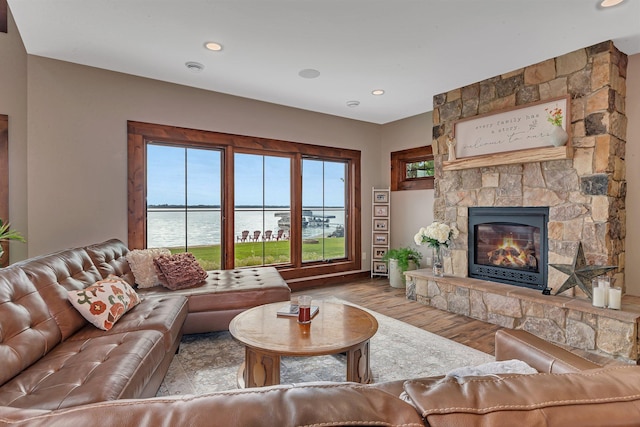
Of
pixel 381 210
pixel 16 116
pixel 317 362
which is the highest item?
pixel 16 116

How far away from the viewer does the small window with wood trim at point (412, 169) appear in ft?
16.7

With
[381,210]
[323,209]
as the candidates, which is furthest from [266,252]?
[381,210]

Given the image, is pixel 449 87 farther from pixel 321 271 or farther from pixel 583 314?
pixel 321 271

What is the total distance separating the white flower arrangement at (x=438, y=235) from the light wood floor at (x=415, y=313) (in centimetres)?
82

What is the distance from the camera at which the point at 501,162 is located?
3.51 meters

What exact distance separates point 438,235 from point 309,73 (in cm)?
244

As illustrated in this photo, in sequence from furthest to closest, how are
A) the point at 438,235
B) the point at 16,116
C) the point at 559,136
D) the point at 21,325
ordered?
the point at 438,235
the point at 16,116
the point at 559,136
the point at 21,325

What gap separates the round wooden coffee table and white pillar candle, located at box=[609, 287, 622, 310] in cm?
211

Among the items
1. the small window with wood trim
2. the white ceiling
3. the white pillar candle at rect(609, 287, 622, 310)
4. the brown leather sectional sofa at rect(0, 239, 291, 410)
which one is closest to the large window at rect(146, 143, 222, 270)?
the white ceiling

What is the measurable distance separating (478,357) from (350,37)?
2.88 metres

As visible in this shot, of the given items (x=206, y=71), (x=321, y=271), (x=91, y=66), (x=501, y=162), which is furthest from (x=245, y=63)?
(x=321, y=271)

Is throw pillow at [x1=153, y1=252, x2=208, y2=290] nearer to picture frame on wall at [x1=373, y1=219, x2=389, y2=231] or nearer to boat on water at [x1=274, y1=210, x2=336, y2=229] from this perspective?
boat on water at [x1=274, y1=210, x2=336, y2=229]

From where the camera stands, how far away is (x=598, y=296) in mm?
2727

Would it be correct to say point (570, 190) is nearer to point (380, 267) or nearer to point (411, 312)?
point (411, 312)
